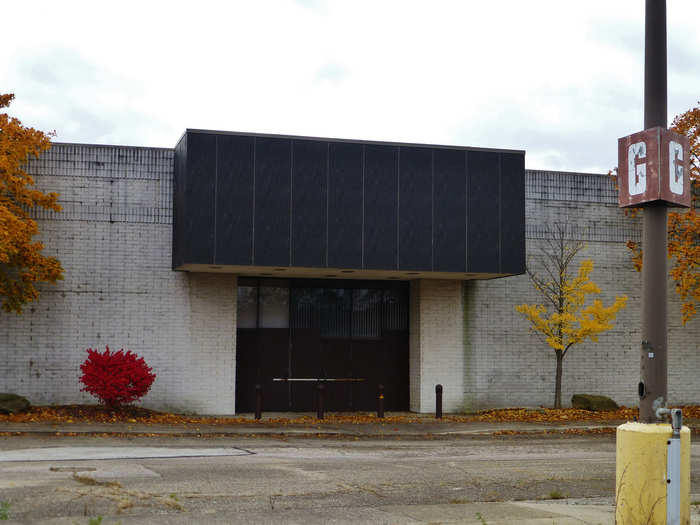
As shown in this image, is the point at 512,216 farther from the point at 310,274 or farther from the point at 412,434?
the point at 412,434

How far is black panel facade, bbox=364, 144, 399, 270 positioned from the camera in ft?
70.2

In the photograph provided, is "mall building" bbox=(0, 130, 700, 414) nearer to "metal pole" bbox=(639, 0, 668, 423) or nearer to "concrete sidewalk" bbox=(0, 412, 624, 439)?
"concrete sidewalk" bbox=(0, 412, 624, 439)

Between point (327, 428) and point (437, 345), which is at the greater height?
point (437, 345)

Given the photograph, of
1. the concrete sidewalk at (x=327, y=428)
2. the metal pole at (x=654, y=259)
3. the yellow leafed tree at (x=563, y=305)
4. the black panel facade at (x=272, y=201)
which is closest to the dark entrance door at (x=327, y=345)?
the concrete sidewalk at (x=327, y=428)

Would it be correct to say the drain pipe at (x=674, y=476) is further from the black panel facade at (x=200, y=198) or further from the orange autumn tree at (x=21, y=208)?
the orange autumn tree at (x=21, y=208)

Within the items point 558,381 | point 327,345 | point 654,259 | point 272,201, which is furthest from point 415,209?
point 654,259

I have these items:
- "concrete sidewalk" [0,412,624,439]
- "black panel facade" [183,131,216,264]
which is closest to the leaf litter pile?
"concrete sidewalk" [0,412,624,439]

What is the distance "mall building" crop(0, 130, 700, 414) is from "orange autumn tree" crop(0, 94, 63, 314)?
100cm

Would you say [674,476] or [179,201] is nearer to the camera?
[674,476]

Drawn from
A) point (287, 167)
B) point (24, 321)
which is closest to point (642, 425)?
point (287, 167)

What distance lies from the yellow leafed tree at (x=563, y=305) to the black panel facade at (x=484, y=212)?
8.20 ft

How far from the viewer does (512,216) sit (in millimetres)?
22375

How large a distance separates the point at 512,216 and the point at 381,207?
3599mm

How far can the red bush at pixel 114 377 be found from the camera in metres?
19.6
